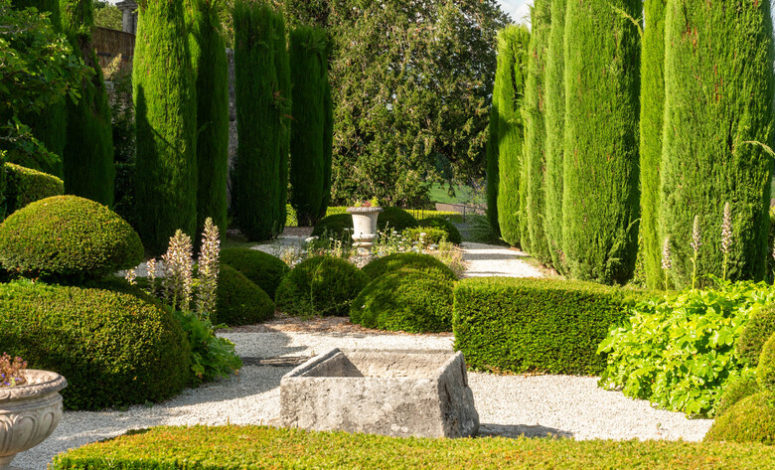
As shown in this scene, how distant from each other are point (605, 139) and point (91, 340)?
697 centimetres

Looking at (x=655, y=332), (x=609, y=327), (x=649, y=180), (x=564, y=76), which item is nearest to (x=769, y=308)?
(x=655, y=332)

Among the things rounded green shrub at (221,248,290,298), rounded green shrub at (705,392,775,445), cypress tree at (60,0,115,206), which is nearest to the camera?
rounded green shrub at (705,392,775,445)

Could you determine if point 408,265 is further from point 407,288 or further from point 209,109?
point 209,109

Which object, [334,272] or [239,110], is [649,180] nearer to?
[334,272]

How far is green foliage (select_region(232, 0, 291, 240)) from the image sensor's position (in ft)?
59.6

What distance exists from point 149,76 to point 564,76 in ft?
24.2

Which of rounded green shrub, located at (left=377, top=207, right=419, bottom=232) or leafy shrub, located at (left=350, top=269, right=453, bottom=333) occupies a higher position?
rounded green shrub, located at (left=377, top=207, right=419, bottom=232)

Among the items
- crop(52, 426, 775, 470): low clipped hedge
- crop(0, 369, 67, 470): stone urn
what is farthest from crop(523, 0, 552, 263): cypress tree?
crop(0, 369, 67, 470): stone urn

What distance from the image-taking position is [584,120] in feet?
32.8

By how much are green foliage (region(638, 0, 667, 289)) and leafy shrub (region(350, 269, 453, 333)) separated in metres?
2.43

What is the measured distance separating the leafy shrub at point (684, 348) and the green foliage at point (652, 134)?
2609mm

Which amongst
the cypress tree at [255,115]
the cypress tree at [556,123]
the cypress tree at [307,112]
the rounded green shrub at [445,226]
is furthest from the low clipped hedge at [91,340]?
the cypress tree at [307,112]

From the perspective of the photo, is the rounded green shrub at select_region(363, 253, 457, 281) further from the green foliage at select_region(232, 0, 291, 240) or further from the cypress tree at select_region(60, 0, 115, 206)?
the green foliage at select_region(232, 0, 291, 240)

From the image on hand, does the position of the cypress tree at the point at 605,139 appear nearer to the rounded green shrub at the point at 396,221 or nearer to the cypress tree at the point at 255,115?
the rounded green shrub at the point at 396,221
